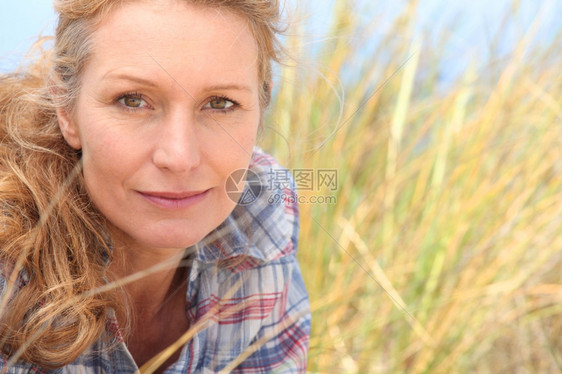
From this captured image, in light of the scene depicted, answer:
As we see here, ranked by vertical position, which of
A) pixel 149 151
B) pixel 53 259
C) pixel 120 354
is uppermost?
pixel 149 151

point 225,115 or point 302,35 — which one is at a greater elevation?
point 302,35

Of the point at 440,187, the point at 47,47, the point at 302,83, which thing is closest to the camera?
the point at 47,47

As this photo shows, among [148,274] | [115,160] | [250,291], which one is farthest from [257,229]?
[115,160]

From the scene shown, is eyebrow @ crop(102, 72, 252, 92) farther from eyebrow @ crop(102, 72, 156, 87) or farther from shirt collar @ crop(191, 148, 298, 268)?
shirt collar @ crop(191, 148, 298, 268)

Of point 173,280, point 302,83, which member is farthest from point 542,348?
point 173,280

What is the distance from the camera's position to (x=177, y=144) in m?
1.00

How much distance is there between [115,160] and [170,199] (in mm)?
106

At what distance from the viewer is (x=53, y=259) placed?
106 cm

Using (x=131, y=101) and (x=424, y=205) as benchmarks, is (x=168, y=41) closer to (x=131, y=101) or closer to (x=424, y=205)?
(x=131, y=101)

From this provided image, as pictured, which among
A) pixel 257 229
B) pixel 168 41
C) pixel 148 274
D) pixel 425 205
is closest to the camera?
pixel 168 41

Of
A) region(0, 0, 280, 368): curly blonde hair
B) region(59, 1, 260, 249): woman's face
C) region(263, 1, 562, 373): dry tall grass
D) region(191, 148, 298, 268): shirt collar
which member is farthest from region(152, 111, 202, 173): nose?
region(263, 1, 562, 373): dry tall grass

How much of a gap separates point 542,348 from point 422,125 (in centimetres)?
80

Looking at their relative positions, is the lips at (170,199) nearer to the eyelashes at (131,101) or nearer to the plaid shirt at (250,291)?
the eyelashes at (131,101)

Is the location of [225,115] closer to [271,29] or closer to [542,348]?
[271,29]
